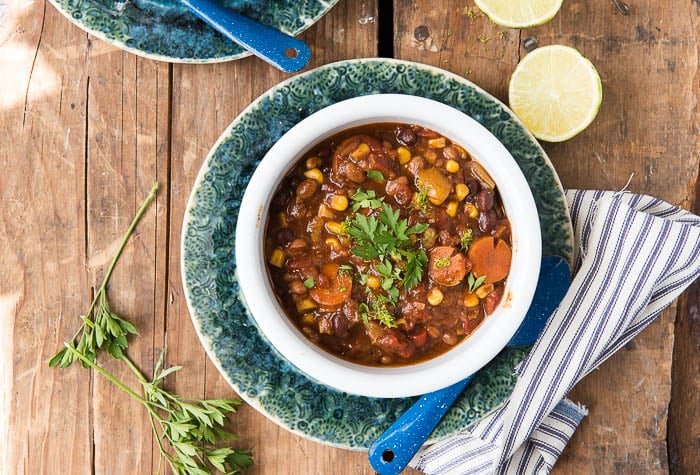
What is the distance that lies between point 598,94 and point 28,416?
258 cm

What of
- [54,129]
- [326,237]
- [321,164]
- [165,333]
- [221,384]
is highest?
[54,129]

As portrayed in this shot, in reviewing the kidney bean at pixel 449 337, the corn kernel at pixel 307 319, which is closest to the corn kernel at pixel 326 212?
the corn kernel at pixel 307 319

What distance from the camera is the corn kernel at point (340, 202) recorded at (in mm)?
2316

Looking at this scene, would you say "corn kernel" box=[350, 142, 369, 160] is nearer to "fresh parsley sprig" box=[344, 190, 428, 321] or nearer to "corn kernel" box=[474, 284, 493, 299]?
"fresh parsley sprig" box=[344, 190, 428, 321]

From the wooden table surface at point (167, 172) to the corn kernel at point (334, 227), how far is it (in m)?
0.68

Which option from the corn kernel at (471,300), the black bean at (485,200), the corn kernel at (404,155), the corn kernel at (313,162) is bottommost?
the corn kernel at (471,300)

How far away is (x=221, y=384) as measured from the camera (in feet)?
8.93

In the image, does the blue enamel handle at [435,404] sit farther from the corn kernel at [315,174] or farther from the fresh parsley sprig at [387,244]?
the corn kernel at [315,174]

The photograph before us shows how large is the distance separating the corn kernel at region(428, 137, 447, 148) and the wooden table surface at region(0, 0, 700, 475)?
46 cm

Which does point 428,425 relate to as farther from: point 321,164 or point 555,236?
point 321,164

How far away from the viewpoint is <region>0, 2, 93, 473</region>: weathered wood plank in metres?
2.70

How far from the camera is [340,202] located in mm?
2316

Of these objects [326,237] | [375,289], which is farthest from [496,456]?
[326,237]

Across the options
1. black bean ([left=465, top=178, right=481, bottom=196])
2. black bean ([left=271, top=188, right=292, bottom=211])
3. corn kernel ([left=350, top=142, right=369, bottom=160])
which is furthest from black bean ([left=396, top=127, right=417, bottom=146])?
black bean ([left=271, top=188, right=292, bottom=211])
